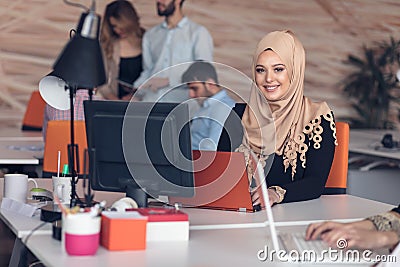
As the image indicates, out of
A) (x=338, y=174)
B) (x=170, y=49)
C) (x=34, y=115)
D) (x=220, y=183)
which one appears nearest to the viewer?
(x=220, y=183)

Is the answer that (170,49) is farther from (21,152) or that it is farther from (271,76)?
(271,76)

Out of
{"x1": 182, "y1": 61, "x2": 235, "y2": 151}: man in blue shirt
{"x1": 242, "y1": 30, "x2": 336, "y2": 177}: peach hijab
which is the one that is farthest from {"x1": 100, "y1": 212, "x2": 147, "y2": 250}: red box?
{"x1": 182, "y1": 61, "x2": 235, "y2": 151}: man in blue shirt

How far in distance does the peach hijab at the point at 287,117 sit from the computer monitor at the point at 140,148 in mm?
716

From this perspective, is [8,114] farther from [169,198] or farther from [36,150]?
[169,198]

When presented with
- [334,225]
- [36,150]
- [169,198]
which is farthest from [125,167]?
[36,150]

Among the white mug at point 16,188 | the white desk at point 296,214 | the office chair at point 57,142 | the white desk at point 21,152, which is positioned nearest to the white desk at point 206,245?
the white desk at point 296,214

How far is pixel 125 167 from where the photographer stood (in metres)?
2.67

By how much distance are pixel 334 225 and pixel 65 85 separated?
3.61 feet

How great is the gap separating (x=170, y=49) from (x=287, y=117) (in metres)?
3.93

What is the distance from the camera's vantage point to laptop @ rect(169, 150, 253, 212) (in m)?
2.73

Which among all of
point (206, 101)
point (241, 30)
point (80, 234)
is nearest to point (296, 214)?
point (80, 234)

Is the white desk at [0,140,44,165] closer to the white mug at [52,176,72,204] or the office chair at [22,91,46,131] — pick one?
the office chair at [22,91,46,131]

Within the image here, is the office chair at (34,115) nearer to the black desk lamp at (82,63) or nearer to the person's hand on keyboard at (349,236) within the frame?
the black desk lamp at (82,63)

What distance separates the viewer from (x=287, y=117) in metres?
3.24
